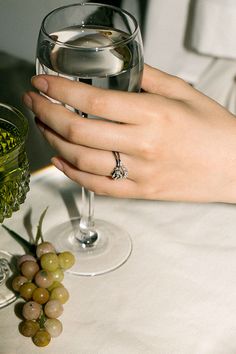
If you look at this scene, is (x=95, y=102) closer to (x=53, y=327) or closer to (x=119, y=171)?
(x=119, y=171)

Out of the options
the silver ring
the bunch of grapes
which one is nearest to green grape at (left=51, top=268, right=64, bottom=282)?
the bunch of grapes

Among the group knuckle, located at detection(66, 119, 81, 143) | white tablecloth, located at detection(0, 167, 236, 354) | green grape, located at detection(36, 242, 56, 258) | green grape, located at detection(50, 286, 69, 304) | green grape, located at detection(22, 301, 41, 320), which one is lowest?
white tablecloth, located at detection(0, 167, 236, 354)

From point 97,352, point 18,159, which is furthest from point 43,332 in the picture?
point 18,159

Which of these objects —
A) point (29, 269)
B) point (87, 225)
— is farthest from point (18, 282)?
point (87, 225)

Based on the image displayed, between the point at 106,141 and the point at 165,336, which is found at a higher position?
the point at 106,141

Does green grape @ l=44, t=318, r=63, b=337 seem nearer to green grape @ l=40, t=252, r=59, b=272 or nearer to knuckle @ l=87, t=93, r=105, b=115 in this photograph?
green grape @ l=40, t=252, r=59, b=272

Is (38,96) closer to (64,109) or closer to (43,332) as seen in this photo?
(64,109)
